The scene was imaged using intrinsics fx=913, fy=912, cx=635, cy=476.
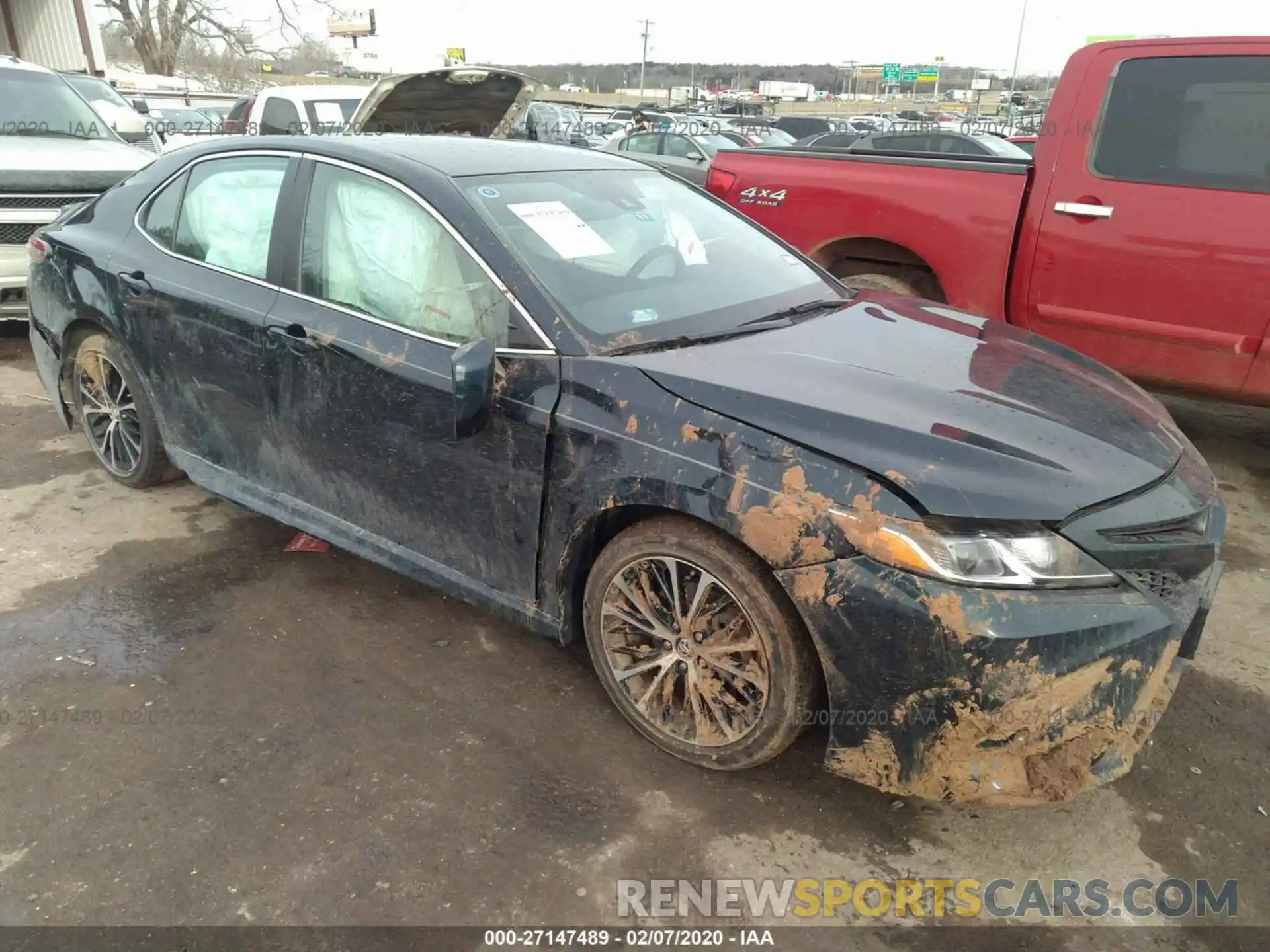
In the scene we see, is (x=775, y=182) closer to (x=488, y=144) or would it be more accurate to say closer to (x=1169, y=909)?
(x=488, y=144)

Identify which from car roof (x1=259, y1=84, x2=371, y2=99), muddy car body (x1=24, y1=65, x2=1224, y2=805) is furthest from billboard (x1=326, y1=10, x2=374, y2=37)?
muddy car body (x1=24, y1=65, x2=1224, y2=805)

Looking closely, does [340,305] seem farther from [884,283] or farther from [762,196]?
[884,283]

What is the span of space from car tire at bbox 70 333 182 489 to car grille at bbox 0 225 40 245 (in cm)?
272

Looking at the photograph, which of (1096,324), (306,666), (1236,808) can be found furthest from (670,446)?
(1096,324)

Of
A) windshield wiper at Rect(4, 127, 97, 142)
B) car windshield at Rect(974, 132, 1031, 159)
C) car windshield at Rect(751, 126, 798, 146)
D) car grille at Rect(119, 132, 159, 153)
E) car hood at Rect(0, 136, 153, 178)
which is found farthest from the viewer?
car windshield at Rect(751, 126, 798, 146)

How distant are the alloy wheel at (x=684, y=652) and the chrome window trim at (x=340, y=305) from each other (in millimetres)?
732

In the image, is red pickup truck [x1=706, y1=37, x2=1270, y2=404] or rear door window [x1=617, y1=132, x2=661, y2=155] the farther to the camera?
rear door window [x1=617, y1=132, x2=661, y2=155]

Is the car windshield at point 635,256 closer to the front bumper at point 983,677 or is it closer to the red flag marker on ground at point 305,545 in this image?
the front bumper at point 983,677

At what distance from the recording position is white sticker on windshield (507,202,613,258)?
2918mm

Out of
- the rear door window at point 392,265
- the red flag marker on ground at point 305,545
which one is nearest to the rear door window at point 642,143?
the red flag marker on ground at point 305,545

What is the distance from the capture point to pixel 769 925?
218cm

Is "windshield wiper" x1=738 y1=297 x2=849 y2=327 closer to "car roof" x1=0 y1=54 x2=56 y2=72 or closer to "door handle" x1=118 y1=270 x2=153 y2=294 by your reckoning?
"door handle" x1=118 y1=270 x2=153 y2=294

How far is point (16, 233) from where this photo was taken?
6328 millimetres

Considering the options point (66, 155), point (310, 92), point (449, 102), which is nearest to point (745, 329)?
point (449, 102)
